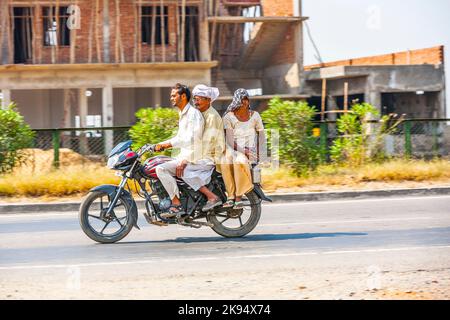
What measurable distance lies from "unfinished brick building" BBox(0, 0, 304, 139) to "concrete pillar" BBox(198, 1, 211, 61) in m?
0.04

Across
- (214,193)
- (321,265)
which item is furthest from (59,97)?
(321,265)

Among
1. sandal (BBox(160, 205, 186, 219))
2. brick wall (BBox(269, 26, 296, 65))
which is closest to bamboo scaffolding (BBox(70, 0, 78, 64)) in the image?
brick wall (BBox(269, 26, 296, 65))

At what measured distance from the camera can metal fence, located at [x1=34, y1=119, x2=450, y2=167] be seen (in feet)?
59.6

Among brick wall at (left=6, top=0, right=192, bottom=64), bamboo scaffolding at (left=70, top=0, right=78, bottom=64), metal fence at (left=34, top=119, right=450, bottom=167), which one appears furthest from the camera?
brick wall at (left=6, top=0, right=192, bottom=64)

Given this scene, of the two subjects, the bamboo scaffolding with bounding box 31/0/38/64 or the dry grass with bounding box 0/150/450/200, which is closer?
the dry grass with bounding box 0/150/450/200

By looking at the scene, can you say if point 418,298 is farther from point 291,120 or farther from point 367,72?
A: point 367,72

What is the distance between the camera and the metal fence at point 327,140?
18.2 m

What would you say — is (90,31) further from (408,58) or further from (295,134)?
(295,134)

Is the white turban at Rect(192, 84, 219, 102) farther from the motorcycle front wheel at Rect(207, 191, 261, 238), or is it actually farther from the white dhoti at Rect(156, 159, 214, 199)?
the motorcycle front wheel at Rect(207, 191, 261, 238)

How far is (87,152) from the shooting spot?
742 inches

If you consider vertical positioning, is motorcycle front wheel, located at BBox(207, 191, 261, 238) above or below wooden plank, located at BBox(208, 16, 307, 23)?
below

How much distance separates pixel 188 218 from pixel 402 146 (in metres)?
10.3

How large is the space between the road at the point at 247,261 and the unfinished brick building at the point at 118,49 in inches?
805

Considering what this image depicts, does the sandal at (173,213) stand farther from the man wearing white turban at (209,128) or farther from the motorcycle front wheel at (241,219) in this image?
the motorcycle front wheel at (241,219)
